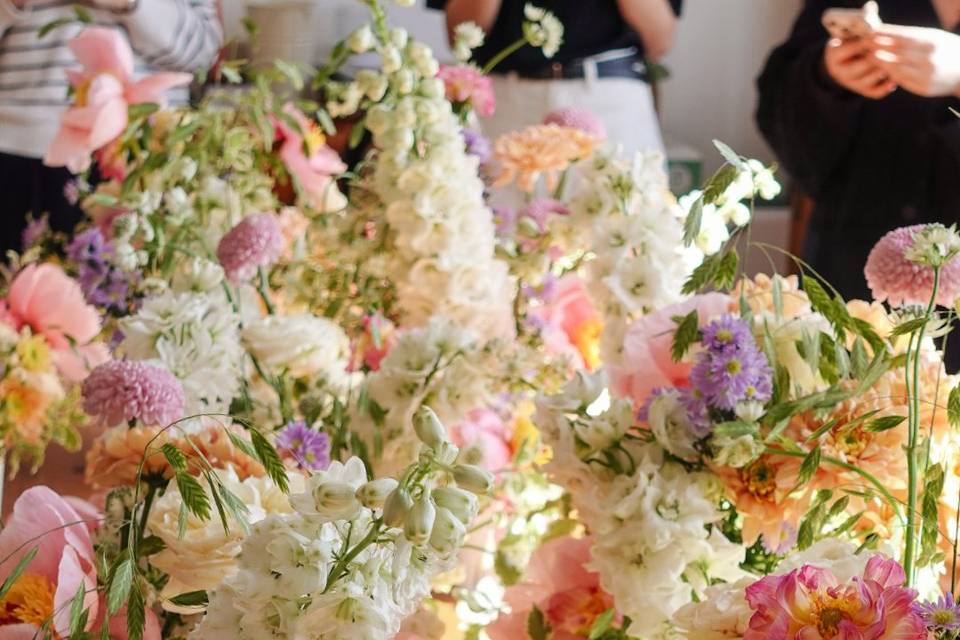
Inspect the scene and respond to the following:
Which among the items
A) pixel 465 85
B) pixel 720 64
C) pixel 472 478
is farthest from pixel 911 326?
pixel 720 64

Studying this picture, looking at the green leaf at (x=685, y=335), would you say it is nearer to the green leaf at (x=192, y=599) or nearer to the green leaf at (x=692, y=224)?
the green leaf at (x=692, y=224)

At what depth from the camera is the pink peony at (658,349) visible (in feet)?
1.59

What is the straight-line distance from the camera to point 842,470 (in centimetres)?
43

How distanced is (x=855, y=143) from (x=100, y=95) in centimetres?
76

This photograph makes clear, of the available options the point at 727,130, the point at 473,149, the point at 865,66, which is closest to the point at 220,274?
the point at 473,149

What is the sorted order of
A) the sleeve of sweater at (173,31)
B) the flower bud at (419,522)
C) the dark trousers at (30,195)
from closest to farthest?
1. the flower bud at (419,522)
2. the sleeve of sweater at (173,31)
3. the dark trousers at (30,195)

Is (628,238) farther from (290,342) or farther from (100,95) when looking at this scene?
→ (100,95)

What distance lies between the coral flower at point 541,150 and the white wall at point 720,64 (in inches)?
120

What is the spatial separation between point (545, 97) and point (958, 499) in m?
1.21

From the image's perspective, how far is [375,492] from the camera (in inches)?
13.1

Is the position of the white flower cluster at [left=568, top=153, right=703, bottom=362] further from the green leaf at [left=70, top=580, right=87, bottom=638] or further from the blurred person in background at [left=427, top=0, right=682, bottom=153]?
the blurred person in background at [left=427, top=0, right=682, bottom=153]

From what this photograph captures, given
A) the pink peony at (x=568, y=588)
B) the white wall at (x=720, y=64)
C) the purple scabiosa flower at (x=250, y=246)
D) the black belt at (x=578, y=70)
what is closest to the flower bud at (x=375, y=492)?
the pink peony at (x=568, y=588)

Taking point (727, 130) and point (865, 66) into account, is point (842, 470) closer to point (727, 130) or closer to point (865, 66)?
point (865, 66)

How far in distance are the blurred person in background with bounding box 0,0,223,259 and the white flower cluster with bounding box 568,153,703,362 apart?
0.82 metres
